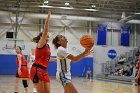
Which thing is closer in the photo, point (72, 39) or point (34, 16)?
point (34, 16)

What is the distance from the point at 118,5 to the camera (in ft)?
89.6

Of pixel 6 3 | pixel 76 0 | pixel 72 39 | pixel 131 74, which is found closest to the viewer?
pixel 131 74

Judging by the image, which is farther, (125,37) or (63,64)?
(125,37)

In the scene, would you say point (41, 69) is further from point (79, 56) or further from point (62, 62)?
point (79, 56)

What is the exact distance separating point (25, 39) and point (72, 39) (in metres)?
5.11

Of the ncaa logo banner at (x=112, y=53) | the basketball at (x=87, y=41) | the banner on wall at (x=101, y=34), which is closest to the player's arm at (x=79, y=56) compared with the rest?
the basketball at (x=87, y=41)

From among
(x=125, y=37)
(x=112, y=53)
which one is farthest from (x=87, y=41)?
(x=125, y=37)

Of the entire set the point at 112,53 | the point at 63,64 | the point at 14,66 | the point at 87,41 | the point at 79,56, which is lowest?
the point at 14,66

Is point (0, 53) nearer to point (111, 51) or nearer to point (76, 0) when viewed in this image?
point (76, 0)

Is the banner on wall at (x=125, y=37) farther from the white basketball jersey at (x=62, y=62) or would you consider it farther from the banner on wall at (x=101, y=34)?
the white basketball jersey at (x=62, y=62)

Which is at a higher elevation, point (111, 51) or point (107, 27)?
point (107, 27)

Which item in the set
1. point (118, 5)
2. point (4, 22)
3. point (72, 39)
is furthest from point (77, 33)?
point (4, 22)

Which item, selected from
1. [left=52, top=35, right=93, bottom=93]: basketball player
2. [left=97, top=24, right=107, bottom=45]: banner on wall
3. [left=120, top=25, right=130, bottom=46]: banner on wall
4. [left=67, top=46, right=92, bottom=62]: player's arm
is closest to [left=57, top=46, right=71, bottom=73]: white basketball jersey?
[left=52, top=35, right=93, bottom=93]: basketball player

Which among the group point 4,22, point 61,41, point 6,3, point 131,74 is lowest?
point 131,74
